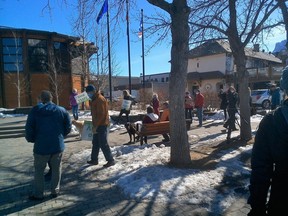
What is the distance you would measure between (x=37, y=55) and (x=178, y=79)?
23182mm

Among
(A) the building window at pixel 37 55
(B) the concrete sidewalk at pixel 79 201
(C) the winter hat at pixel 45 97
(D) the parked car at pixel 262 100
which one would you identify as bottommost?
(B) the concrete sidewalk at pixel 79 201

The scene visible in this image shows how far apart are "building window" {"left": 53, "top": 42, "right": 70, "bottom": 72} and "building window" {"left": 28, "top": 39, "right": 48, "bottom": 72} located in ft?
3.22

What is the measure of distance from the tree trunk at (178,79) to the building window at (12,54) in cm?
2269

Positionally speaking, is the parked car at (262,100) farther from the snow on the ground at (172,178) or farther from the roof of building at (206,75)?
the snow on the ground at (172,178)

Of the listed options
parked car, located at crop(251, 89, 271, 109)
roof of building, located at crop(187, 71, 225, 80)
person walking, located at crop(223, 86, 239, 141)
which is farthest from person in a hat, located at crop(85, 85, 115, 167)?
roof of building, located at crop(187, 71, 225, 80)

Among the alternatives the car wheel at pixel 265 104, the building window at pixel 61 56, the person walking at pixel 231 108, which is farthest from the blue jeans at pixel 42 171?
the car wheel at pixel 265 104

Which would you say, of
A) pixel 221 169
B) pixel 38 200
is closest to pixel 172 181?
pixel 221 169

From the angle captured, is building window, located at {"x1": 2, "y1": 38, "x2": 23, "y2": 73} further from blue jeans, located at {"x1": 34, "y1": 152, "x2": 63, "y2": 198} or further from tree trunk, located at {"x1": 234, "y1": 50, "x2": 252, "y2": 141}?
blue jeans, located at {"x1": 34, "y1": 152, "x2": 63, "y2": 198}

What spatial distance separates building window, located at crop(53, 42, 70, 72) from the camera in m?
27.5

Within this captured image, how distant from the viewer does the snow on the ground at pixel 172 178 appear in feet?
16.5

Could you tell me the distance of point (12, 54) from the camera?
86.1 feet

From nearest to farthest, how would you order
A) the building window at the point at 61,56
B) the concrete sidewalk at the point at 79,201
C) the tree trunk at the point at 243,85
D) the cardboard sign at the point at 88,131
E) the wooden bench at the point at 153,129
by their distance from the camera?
1. the concrete sidewalk at the point at 79,201
2. the cardboard sign at the point at 88,131
3. the wooden bench at the point at 153,129
4. the tree trunk at the point at 243,85
5. the building window at the point at 61,56

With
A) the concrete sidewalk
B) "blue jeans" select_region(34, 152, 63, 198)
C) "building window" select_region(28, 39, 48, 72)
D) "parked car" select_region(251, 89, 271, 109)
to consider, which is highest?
"building window" select_region(28, 39, 48, 72)

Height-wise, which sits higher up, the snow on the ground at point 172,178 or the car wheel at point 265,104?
the car wheel at point 265,104
